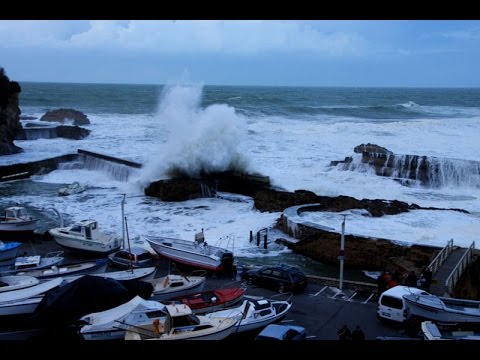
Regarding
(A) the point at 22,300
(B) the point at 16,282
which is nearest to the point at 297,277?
(A) the point at 22,300

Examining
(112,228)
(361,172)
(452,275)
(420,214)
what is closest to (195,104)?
(361,172)

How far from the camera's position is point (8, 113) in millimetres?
35531

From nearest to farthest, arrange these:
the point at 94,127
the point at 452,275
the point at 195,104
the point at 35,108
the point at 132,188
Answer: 1. the point at 452,275
2. the point at 132,188
3. the point at 195,104
4. the point at 94,127
5. the point at 35,108

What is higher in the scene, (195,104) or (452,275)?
(195,104)

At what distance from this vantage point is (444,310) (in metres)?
9.21

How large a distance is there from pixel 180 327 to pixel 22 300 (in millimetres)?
3142

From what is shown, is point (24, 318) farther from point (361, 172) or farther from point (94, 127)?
point (94, 127)

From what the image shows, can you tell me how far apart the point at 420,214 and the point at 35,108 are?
61960mm

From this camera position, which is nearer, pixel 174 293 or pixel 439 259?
pixel 174 293

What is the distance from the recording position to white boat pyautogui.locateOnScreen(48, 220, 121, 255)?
1464 centimetres

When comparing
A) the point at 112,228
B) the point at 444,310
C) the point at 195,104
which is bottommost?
the point at 112,228

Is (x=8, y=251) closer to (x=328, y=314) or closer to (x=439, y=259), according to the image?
(x=328, y=314)

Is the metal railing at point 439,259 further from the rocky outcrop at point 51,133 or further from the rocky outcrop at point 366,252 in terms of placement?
the rocky outcrop at point 51,133

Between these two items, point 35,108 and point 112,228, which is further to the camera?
point 35,108
